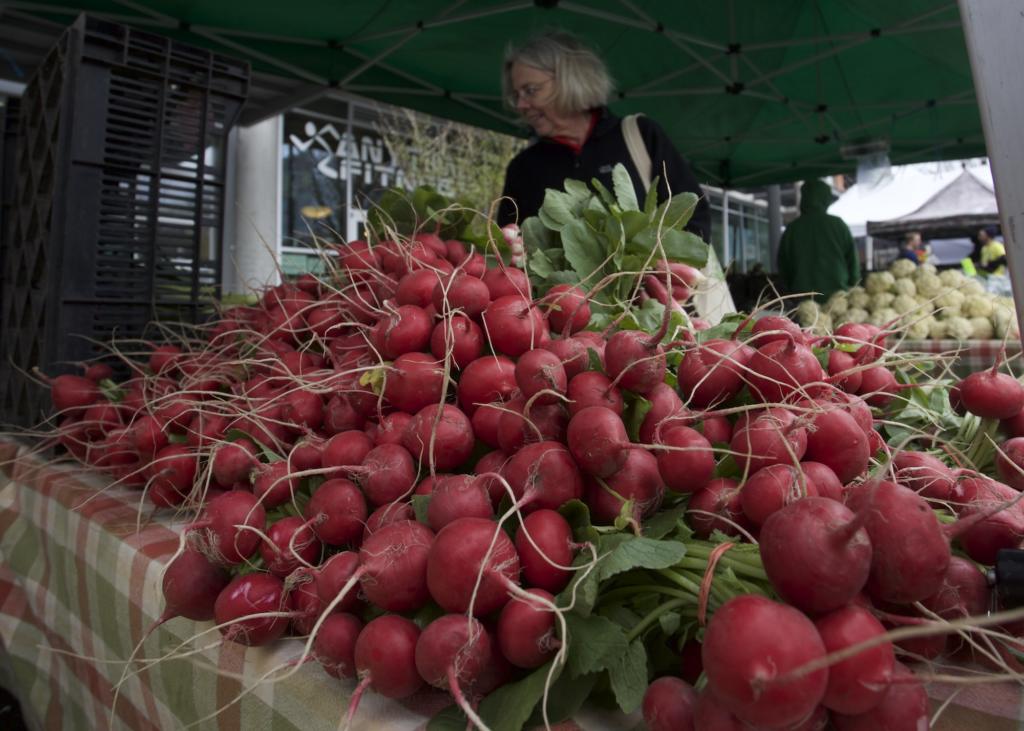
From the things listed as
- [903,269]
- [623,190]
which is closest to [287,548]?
[623,190]

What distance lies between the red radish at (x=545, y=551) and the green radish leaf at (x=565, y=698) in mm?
98

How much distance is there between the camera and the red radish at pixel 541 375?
83 centimetres

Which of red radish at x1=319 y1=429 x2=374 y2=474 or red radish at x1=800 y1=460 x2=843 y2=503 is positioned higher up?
red radish at x1=800 y1=460 x2=843 y2=503

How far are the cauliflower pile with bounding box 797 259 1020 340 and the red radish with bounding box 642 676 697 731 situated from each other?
3.19 m

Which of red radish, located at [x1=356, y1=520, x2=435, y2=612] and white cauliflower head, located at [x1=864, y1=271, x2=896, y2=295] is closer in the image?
red radish, located at [x1=356, y1=520, x2=435, y2=612]

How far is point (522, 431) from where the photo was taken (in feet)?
2.83

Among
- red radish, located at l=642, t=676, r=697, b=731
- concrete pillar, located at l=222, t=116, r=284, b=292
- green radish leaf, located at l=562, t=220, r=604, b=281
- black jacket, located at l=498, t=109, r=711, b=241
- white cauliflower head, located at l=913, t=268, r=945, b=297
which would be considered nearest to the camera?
red radish, located at l=642, t=676, r=697, b=731

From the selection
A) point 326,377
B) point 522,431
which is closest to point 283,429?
point 326,377

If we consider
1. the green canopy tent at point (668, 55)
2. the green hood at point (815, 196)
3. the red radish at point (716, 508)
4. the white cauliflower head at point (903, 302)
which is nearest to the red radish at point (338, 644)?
the red radish at point (716, 508)

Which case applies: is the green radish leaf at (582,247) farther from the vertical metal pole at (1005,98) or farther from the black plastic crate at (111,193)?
the black plastic crate at (111,193)

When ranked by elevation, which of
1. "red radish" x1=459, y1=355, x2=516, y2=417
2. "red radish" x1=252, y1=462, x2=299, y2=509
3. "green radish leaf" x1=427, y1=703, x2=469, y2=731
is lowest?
"green radish leaf" x1=427, y1=703, x2=469, y2=731

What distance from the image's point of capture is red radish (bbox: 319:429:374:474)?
95 cm

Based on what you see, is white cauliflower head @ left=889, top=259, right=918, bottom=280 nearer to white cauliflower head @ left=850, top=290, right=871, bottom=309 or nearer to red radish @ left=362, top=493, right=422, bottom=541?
white cauliflower head @ left=850, top=290, right=871, bottom=309

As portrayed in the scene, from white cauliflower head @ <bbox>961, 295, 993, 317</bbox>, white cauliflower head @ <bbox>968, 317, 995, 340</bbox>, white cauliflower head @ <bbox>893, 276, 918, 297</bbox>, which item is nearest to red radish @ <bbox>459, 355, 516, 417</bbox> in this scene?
white cauliflower head @ <bbox>968, 317, 995, 340</bbox>
